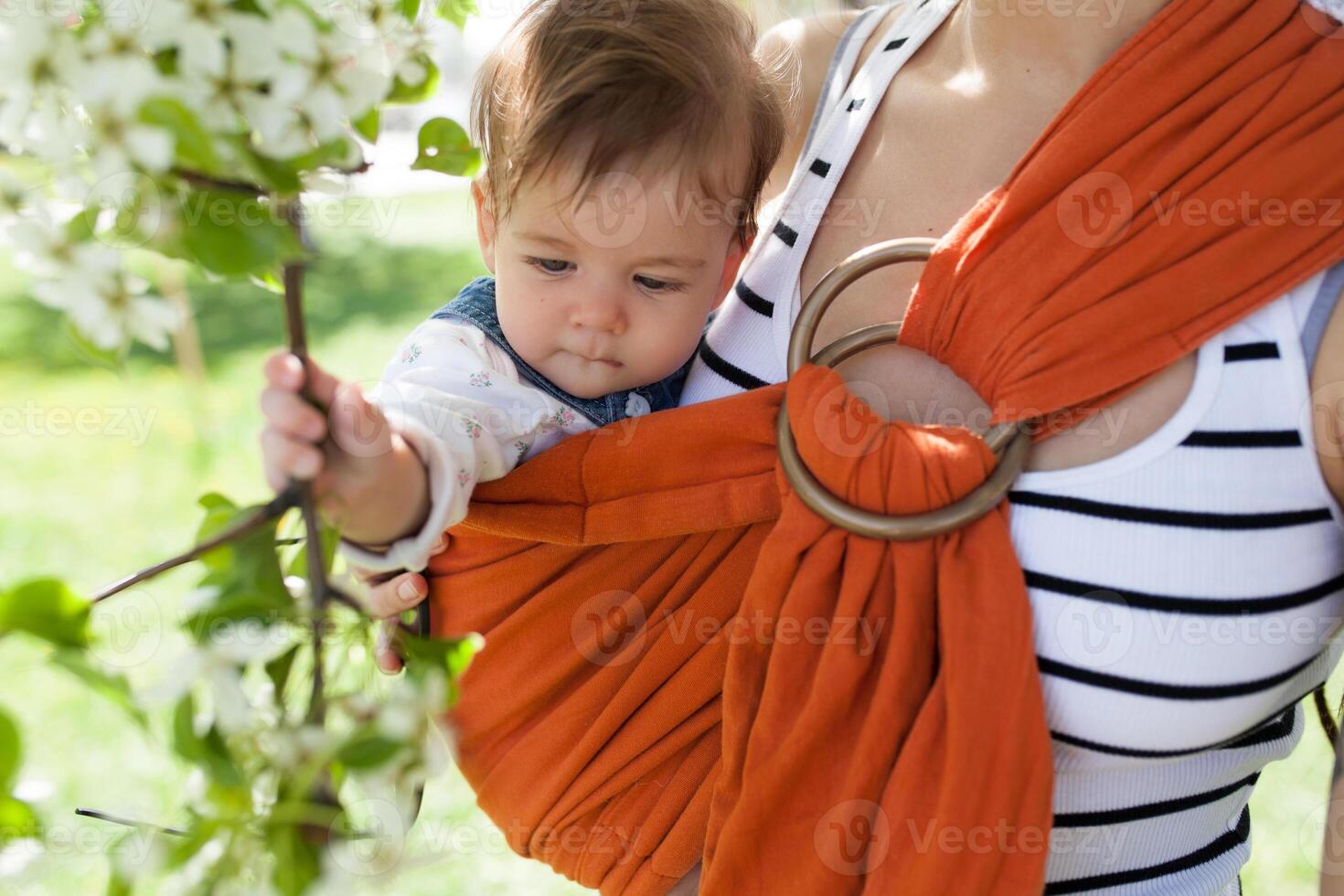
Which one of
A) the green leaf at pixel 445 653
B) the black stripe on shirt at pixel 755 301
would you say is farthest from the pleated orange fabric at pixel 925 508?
the green leaf at pixel 445 653

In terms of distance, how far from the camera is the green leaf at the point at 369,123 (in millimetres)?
679

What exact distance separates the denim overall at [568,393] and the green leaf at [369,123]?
0.50 meters

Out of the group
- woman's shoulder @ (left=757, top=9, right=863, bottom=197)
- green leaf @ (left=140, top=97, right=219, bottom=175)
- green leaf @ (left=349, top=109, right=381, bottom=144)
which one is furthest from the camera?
woman's shoulder @ (left=757, top=9, right=863, bottom=197)

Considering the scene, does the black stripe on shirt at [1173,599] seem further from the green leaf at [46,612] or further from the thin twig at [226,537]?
the green leaf at [46,612]

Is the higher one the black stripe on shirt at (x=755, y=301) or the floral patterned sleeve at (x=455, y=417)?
the black stripe on shirt at (x=755, y=301)

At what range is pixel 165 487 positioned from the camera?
13.2ft

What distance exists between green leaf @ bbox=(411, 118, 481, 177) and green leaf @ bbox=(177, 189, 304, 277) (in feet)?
0.53

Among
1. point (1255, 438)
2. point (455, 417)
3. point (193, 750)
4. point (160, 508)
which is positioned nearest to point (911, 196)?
point (1255, 438)

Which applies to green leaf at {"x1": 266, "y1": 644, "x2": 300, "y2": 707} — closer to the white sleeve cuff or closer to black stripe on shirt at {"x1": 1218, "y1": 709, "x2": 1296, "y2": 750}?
the white sleeve cuff

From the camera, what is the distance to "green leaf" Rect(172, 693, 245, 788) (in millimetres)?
608

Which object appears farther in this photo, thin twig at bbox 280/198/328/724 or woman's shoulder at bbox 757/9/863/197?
woman's shoulder at bbox 757/9/863/197

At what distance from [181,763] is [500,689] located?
0.52m

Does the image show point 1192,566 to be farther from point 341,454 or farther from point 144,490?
point 144,490

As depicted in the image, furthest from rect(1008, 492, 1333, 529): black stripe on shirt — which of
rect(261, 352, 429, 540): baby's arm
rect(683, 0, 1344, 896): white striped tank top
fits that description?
rect(261, 352, 429, 540): baby's arm
